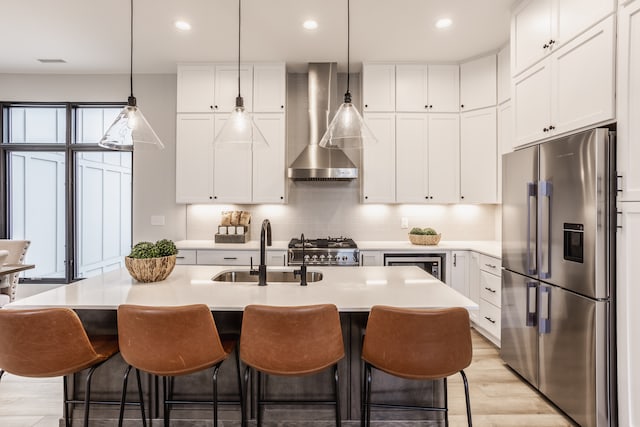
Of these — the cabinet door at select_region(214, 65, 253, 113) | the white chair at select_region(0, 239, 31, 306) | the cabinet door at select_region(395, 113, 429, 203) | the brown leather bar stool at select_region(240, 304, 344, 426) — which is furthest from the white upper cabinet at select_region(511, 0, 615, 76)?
the white chair at select_region(0, 239, 31, 306)

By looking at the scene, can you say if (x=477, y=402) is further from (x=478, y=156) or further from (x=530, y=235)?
(x=478, y=156)

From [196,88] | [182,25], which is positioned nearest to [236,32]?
[182,25]

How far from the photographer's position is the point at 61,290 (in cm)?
202

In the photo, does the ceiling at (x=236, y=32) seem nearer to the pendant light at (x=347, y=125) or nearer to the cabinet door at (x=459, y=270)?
the pendant light at (x=347, y=125)

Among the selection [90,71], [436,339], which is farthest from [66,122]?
[436,339]

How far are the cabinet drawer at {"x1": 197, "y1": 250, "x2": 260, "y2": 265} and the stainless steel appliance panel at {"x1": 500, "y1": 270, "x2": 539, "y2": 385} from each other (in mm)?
2322

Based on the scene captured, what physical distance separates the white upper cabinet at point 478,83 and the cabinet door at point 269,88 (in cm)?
201

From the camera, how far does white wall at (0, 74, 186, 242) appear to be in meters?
4.44

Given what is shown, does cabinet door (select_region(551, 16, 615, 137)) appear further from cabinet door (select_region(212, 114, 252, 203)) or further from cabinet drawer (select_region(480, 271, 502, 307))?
cabinet door (select_region(212, 114, 252, 203))

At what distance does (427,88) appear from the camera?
13.5ft

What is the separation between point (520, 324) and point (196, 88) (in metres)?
3.90

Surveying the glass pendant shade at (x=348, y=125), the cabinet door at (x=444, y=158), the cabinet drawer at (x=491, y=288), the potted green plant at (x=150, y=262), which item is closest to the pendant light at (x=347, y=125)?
the glass pendant shade at (x=348, y=125)

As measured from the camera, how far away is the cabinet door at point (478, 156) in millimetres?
3857

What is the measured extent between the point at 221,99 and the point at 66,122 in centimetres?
208
